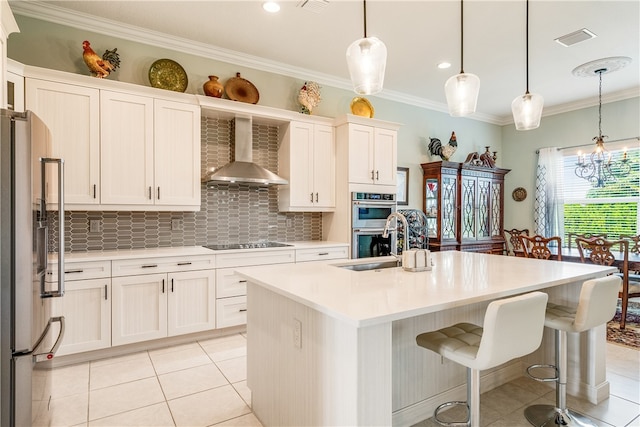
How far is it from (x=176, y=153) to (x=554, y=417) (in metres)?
3.61

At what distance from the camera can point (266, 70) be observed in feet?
13.8

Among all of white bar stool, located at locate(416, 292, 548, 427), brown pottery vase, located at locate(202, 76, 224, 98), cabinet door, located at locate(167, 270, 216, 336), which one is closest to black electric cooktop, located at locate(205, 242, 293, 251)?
cabinet door, located at locate(167, 270, 216, 336)

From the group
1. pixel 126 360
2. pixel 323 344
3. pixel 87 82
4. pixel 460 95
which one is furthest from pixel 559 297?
pixel 87 82

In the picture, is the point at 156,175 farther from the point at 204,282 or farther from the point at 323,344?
the point at 323,344

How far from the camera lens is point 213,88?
3.68 metres

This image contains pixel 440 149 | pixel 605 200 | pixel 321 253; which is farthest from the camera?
pixel 440 149

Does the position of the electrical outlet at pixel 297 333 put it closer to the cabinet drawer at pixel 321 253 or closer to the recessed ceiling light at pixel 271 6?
the cabinet drawer at pixel 321 253

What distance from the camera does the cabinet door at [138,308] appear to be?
296 cm

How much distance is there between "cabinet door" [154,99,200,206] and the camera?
11.1 ft

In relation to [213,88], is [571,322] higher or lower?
lower

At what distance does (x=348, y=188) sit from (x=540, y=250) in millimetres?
2575

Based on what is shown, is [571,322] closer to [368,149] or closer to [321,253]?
[321,253]

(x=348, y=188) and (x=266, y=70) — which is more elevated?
(x=266, y=70)

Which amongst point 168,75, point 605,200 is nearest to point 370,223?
point 168,75
